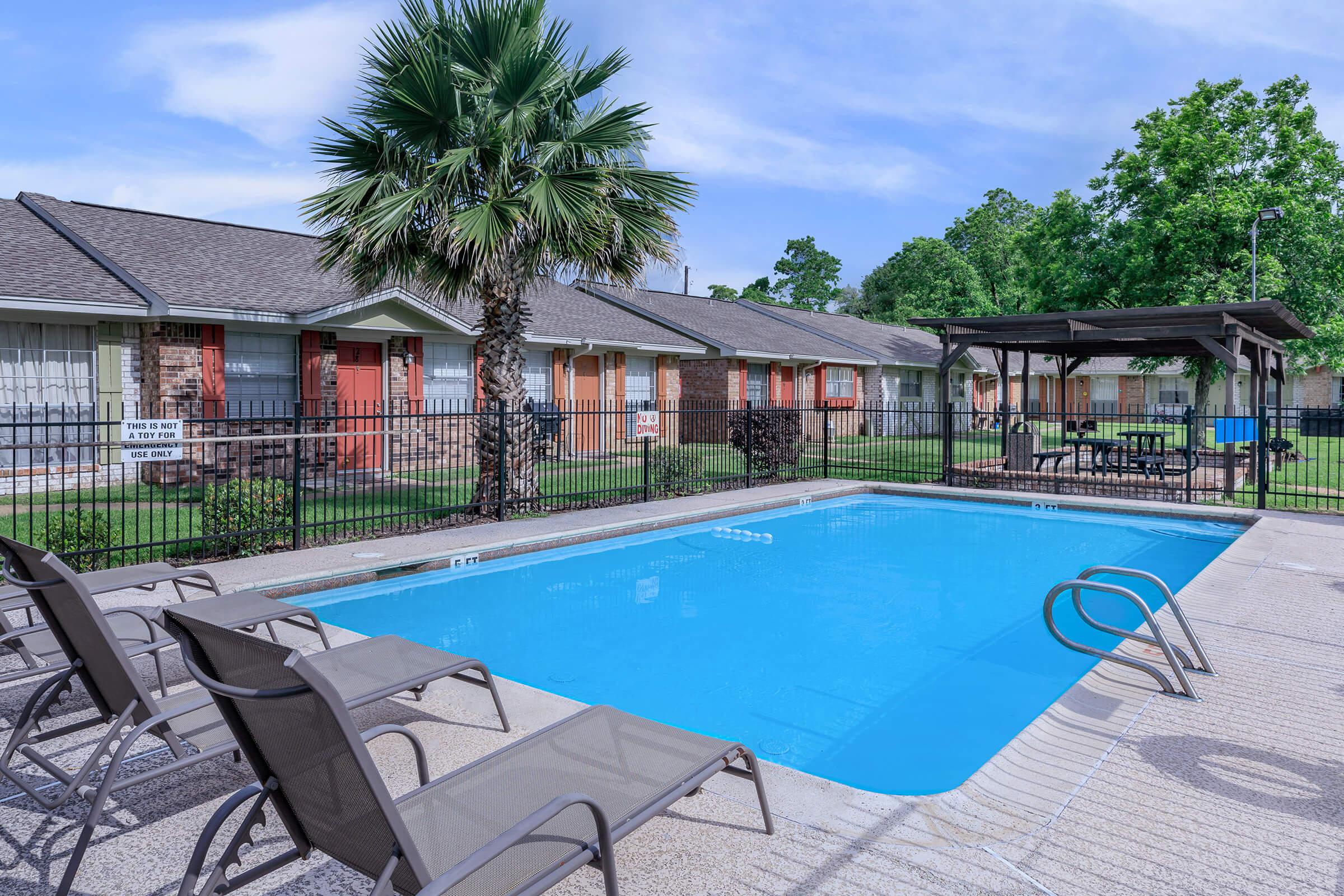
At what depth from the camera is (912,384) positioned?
35656 mm

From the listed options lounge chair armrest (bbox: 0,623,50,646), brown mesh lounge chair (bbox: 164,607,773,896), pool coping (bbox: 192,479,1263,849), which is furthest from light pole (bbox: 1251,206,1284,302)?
lounge chair armrest (bbox: 0,623,50,646)

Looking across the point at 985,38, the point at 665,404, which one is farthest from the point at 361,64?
the point at 665,404

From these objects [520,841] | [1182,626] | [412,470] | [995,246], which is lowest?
[1182,626]

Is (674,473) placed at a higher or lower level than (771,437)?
lower

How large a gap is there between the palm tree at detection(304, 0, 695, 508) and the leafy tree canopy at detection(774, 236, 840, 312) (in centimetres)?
6205

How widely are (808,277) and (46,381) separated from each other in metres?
66.1

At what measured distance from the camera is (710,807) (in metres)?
3.48

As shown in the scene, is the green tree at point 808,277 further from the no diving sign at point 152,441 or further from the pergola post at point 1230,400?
the no diving sign at point 152,441

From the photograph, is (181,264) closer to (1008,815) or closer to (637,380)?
(637,380)

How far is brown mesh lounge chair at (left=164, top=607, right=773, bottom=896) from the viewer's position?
2037 millimetres

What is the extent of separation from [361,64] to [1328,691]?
12023 mm

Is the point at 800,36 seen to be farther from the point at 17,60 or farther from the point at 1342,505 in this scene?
the point at 17,60

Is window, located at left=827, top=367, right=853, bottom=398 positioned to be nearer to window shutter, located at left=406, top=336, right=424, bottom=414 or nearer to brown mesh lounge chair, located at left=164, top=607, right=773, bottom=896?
window shutter, located at left=406, top=336, right=424, bottom=414

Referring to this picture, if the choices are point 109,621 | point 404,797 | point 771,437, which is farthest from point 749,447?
point 404,797
